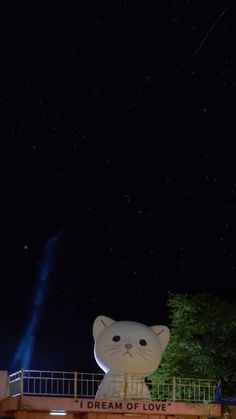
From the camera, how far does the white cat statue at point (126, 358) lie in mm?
19641

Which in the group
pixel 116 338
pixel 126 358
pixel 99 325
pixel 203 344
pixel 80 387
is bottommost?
pixel 80 387

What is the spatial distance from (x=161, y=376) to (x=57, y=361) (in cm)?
1089

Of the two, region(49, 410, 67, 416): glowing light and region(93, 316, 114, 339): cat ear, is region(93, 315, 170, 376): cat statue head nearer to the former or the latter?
region(93, 316, 114, 339): cat ear

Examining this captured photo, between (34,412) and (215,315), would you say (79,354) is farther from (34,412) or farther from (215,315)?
(34,412)

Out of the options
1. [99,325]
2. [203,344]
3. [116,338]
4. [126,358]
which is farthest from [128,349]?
[203,344]

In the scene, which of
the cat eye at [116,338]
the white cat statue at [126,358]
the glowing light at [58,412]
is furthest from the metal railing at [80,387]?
the cat eye at [116,338]

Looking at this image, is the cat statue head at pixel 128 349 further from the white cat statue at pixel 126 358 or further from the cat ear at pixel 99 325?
the cat ear at pixel 99 325

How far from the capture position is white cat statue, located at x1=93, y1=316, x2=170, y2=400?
19.6 m

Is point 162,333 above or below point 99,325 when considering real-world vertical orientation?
below

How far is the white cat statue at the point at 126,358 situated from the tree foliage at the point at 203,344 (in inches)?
196

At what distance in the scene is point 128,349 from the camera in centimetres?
1966

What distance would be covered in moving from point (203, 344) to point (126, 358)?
6.09 meters

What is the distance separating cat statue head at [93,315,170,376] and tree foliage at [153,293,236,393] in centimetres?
491

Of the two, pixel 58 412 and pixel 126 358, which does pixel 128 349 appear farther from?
pixel 58 412
